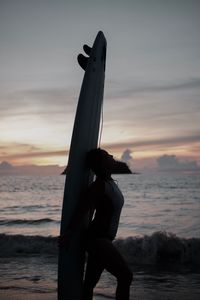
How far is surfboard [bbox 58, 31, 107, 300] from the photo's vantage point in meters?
3.50

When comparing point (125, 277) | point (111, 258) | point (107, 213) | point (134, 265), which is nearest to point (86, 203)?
point (107, 213)

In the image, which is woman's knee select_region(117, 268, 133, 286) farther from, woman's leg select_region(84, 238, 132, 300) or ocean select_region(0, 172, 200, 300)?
ocean select_region(0, 172, 200, 300)

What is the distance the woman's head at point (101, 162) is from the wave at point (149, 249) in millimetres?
6744

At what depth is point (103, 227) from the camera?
326 centimetres

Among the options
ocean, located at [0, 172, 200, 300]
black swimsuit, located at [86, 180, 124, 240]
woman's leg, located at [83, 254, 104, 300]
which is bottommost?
ocean, located at [0, 172, 200, 300]

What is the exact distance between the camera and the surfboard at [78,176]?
350 centimetres

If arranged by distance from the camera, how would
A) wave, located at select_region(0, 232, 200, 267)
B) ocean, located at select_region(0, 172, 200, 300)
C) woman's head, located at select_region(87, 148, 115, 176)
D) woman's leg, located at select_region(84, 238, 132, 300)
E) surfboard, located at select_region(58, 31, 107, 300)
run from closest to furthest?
woman's leg, located at select_region(84, 238, 132, 300) → woman's head, located at select_region(87, 148, 115, 176) → surfboard, located at select_region(58, 31, 107, 300) → ocean, located at select_region(0, 172, 200, 300) → wave, located at select_region(0, 232, 200, 267)

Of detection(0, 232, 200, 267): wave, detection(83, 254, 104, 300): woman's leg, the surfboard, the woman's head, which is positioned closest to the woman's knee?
detection(83, 254, 104, 300): woman's leg

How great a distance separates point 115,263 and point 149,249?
778 centimetres

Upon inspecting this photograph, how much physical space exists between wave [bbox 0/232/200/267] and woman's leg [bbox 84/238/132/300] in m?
6.47

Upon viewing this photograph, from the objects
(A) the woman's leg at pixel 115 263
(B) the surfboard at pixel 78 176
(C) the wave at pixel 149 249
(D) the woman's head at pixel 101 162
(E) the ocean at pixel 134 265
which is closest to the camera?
(A) the woman's leg at pixel 115 263

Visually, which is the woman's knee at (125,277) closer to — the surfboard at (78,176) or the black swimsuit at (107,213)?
the black swimsuit at (107,213)

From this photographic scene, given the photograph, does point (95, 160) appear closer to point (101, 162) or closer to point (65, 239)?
point (101, 162)

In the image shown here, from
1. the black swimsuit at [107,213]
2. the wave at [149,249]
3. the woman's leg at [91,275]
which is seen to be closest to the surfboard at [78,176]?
the woman's leg at [91,275]
